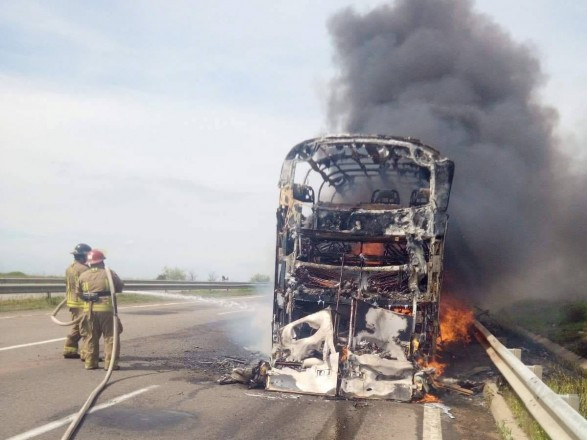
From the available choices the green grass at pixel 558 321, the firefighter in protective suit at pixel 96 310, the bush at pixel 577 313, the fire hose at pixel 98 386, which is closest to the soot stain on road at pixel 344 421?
the fire hose at pixel 98 386

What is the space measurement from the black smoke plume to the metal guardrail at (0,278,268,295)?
10.0 metres

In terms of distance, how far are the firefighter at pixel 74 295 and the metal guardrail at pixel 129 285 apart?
7636 millimetres

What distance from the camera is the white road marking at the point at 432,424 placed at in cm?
518

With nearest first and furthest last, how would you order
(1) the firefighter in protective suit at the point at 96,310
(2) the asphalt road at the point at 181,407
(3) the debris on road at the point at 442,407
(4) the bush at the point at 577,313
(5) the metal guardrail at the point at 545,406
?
(5) the metal guardrail at the point at 545,406 → (2) the asphalt road at the point at 181,407 → (3) the debris on road at the point at 442,407 → (1) the firefighter in protective suit at the point at 96,310 → (4) the bush at the point at 577,313

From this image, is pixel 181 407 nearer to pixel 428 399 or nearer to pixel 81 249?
pixel 428 399

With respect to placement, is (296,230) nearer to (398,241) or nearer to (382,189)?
(398,241)

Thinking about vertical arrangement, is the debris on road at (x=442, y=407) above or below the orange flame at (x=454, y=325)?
below

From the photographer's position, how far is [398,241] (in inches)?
330

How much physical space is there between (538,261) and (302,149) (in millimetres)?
10926

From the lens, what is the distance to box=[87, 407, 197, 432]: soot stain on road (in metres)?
5.04

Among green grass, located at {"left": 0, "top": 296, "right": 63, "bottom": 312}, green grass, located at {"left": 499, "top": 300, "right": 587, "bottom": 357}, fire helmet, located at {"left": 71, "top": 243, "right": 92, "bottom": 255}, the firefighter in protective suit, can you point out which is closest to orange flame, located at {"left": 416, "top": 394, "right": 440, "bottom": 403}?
green grass, located at {"left": 499, "top": 300, "right": 587, "bottom": 357}

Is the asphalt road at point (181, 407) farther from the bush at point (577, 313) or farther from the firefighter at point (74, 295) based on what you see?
the bush at point (577, 313)

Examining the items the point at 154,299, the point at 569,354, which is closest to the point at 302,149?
the point at 569,354

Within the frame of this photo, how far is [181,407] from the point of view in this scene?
584cm
